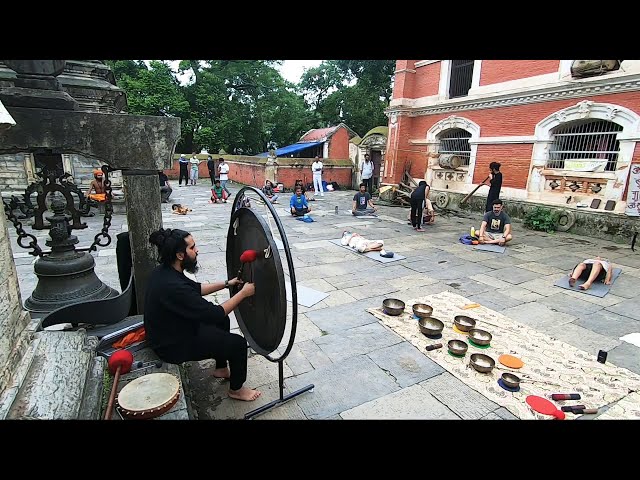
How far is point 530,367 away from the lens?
3793 millimetres

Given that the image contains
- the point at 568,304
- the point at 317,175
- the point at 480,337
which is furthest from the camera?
the point at 317,175

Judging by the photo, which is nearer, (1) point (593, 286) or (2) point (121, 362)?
(2) point (121, 362)

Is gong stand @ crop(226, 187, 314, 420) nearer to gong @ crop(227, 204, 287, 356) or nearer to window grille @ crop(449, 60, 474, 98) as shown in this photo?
gong @ crop(227, 204, 287, 356)

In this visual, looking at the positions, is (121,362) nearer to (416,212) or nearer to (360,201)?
(416,212)

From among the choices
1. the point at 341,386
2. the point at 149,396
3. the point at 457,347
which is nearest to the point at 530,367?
the point at 457,347

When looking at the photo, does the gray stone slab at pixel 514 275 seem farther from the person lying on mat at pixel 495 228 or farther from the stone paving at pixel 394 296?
the person lying on mat at pixel 495 228

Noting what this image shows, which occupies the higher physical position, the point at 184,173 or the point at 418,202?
the point at 184,173

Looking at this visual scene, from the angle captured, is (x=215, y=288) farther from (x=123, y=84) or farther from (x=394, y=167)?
(x=123, y=84)

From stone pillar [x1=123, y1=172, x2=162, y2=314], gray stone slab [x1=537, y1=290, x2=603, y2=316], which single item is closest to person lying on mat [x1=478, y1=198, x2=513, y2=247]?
gray stone slab [x1=537, y1=290, x2=603, y2=316]

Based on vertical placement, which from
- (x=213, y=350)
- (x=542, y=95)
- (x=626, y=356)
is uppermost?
(x=542, y=95)

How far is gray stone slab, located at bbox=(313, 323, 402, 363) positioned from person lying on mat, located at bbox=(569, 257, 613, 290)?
389 cm

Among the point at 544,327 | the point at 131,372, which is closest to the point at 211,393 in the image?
the point at 131,372

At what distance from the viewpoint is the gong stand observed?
2648mm

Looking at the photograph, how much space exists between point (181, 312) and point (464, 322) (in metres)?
3.52
